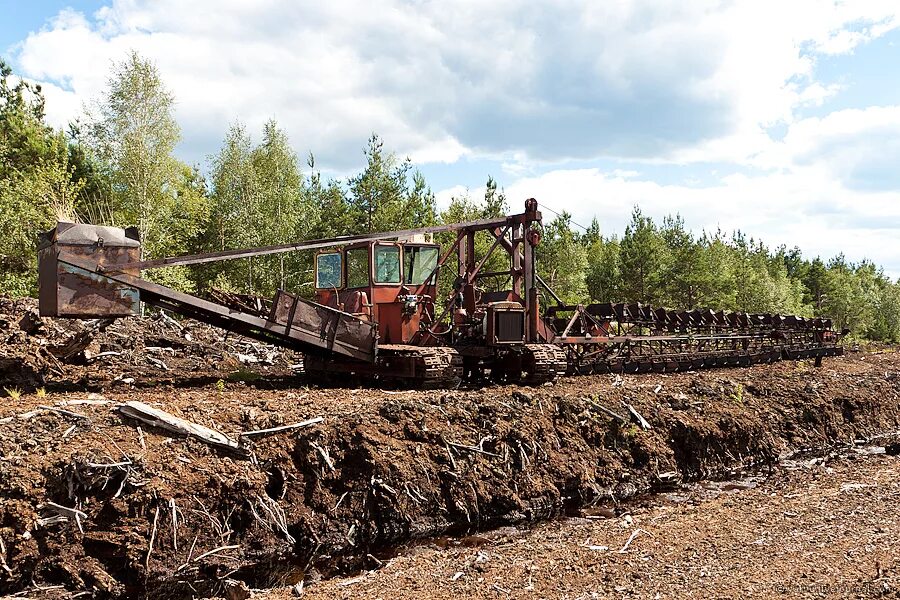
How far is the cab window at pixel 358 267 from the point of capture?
12656mm

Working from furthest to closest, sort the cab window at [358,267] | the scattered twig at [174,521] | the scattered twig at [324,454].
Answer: the cab window at [358,267] → the scattered twig at [324,454] → the scattered twig at [174,521]

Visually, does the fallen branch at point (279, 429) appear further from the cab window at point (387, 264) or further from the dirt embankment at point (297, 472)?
the cab window at point (387, 264)

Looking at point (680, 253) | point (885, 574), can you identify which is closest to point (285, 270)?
point (680, 253)

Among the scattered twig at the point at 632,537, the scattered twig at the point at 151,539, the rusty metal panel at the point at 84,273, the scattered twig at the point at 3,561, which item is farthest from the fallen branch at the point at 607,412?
the scattered twig at the point at 3,561

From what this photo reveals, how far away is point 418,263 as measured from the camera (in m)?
12.6

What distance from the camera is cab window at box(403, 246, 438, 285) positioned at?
12.5 m

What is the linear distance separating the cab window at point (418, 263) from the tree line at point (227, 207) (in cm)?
1569

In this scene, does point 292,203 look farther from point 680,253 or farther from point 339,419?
point 339,419

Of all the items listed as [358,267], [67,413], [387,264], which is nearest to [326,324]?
[387,264]

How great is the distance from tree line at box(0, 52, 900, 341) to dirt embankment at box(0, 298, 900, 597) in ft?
62.3

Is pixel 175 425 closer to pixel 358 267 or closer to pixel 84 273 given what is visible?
pixel 84 273

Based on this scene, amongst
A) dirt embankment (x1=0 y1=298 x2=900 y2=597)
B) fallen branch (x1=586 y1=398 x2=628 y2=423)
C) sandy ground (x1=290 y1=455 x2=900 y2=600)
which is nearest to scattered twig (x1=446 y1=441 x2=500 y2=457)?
dirt embankment (x1=0 y1=298 x2=900 y2=597)

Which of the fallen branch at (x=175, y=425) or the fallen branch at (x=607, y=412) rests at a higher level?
the fallen branch at (x=175, y=425)

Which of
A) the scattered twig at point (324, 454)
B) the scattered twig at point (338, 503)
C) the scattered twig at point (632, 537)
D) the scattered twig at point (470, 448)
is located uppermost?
the scattered twig at point (324, 454)
